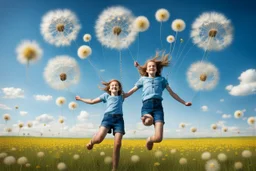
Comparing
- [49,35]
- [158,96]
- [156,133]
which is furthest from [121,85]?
[49,35]

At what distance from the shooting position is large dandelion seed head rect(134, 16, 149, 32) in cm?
481

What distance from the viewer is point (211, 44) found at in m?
5.02

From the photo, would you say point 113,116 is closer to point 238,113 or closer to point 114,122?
point 114,122

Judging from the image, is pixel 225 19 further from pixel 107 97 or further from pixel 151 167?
pixel 151 167

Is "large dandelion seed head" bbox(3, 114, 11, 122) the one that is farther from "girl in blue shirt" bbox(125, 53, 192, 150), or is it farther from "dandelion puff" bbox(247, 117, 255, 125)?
"dandelion puff" bbox(247, 117, 255, 125)

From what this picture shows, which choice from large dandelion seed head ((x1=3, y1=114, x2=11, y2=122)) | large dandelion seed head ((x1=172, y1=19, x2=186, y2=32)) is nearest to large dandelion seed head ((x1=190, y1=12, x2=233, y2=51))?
large dandelion seed head ((x1=172, y1=19, x2=186, y2=32))

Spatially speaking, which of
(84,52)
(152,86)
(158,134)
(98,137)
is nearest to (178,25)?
(152,86)

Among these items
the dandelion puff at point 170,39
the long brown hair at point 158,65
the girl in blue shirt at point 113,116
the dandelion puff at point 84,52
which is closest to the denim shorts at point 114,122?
the girl in blue shirt at point 113,116

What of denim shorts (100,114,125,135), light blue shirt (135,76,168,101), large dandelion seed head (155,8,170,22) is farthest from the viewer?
large dandelion seed head (155,8,170,22)

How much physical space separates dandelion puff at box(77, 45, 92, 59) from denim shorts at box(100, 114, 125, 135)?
1220 millimetres

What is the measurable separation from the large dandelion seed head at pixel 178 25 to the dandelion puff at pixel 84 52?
1390 mm

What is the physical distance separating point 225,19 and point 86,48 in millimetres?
2245

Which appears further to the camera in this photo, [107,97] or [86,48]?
[86,48]

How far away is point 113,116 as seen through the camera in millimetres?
3957
